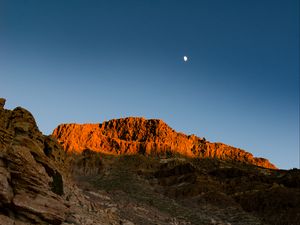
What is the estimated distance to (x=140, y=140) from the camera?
564 feet

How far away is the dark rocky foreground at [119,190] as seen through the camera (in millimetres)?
21109

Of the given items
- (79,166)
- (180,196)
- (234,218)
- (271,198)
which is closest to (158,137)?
(79,166)

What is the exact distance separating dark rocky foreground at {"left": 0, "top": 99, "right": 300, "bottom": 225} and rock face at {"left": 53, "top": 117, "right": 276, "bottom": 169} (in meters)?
9.12

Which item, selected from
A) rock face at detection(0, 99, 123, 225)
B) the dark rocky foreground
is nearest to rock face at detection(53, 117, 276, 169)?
the dark rocky foreground

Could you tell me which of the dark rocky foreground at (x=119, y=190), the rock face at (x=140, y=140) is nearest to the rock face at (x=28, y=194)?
the dark rocky foreground at (x=119, y=190)

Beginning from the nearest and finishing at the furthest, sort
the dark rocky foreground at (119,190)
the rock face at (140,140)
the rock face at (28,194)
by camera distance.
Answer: the rock face at (28,194) < the dark rocky foreground at (119,190) < the rock face at (140,140)

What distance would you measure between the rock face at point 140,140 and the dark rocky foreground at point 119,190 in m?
9.12

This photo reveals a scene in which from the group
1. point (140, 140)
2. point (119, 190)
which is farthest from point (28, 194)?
point (140, 140)

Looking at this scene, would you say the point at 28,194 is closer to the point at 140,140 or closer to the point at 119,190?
the point at 119,190

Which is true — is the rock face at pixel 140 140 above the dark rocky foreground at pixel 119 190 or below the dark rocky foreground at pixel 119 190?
above

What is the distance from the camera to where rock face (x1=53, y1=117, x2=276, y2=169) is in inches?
5979

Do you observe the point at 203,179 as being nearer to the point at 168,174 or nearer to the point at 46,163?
the point at 168,174

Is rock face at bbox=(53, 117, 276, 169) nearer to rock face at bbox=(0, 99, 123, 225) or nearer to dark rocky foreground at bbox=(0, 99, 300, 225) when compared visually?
dark rocky foreground at bbox=(0, 99, 300, 225)

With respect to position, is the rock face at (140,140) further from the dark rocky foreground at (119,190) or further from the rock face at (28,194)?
the rock face at (28,194)
